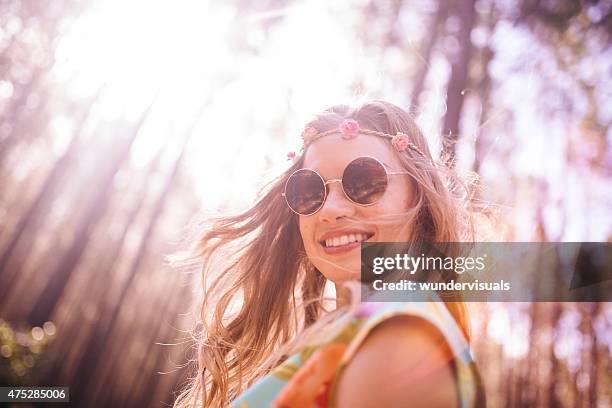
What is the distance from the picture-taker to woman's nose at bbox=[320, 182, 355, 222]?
193 centimetres

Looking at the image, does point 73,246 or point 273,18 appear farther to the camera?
point 73,246

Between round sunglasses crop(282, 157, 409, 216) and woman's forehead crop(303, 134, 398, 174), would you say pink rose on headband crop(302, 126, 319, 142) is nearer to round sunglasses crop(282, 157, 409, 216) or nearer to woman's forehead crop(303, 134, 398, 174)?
woman's forehead crop(303, 134, 398, 174)

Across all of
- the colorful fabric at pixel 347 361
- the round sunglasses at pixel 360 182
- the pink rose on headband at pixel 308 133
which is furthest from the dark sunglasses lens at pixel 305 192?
the colorful fabric at pixel 347 361

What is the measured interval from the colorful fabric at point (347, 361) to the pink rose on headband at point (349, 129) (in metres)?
0.82

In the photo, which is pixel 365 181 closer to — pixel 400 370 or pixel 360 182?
pixel 360 182

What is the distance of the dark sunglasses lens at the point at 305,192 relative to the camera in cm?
201

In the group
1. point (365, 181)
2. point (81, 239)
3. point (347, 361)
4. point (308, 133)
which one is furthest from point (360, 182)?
point (81, 239)

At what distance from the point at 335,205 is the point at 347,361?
82 cm

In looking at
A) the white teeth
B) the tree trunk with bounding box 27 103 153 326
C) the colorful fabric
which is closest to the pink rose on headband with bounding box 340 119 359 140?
the white teeth

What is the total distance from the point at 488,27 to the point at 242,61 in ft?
15.3

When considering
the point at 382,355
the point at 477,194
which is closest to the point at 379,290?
the point at 382,355

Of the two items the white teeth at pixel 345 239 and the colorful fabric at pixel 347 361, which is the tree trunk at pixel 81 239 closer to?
the white teeth at pixel 345 239

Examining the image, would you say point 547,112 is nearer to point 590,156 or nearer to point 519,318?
point 590,156

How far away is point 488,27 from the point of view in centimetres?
674
